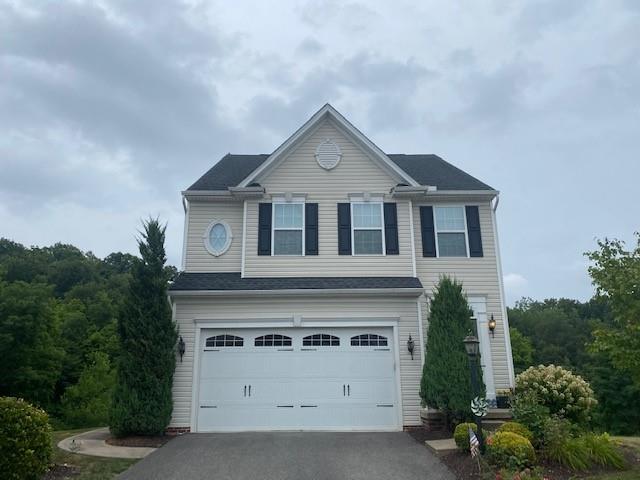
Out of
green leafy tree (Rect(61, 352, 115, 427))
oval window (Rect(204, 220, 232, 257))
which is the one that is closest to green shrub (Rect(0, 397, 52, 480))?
Answer: oval window (Rect(204, 220, 232, 257))

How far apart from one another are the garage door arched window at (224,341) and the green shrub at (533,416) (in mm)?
6838

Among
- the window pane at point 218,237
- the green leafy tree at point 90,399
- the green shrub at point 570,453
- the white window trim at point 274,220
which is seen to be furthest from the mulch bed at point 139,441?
the green leafy tree at point 90,399

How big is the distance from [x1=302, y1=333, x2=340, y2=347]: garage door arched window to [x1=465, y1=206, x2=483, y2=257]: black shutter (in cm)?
494

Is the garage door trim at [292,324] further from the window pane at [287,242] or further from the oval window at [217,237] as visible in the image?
the oval window at [217,237]

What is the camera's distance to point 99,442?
9828 mm

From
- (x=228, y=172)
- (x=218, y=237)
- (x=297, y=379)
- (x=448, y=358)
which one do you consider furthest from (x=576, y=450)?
(x=228, y=172)

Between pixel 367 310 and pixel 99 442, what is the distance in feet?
23.3

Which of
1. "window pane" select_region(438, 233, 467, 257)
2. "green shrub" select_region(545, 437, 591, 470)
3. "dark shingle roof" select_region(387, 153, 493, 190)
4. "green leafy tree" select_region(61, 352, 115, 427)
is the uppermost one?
"dark shingle roof" select_region(387, 153, 493, 190)

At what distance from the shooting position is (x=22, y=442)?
21.3ft

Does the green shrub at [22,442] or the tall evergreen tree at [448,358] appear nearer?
the green shrub at [22,442]

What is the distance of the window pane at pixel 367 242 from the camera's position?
1286 centimetres

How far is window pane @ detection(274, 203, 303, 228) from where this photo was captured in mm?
13094

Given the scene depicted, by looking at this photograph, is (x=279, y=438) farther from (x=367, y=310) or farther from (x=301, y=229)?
(x=301, y=229)

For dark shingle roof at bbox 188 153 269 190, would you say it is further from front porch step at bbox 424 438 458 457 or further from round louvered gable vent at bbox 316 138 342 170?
front porch step at bbox 424 438 458 457
